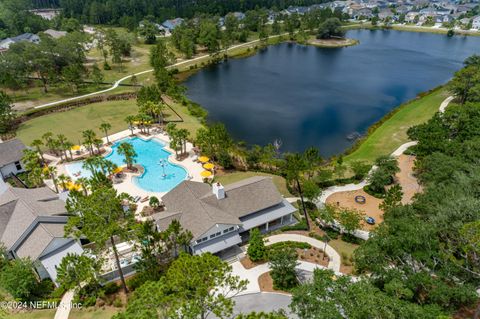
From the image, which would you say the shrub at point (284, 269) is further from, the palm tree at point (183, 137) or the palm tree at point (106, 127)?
the palm tree at point (106, 127)

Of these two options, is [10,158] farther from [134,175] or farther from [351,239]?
[351,239]

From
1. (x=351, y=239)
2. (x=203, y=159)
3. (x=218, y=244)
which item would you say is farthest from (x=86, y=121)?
(x=351, y=239)

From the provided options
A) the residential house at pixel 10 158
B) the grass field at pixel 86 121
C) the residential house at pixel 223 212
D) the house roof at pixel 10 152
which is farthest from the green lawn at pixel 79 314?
the grass field at pixel 86 121

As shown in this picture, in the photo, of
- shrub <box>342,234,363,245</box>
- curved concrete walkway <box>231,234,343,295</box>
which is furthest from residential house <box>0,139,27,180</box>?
shrub <box>342,234,363,245</box>

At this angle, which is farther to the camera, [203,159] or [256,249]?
[203,159]

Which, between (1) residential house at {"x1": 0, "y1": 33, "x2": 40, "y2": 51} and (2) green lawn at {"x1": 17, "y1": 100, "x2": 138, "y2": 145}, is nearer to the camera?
(2) green lawn at {"x1": 17, "y1": 100, "x2": 138, "y2": 145}

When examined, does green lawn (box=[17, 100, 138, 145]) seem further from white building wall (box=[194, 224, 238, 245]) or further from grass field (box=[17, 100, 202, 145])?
white building wall (box=[194, 224, 238, 245])
